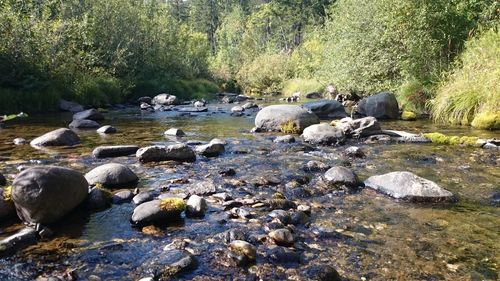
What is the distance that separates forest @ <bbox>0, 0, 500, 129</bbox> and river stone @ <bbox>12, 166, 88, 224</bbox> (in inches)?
471

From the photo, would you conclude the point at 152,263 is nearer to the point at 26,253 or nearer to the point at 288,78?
the point at 26,253

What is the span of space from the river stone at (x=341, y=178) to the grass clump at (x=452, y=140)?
493 cm

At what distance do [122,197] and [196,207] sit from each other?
1327 millimetres

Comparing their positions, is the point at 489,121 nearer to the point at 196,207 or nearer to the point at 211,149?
the point at 211,149

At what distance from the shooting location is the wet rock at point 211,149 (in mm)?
9938

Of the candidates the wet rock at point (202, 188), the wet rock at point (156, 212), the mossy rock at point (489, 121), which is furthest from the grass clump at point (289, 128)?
the wet rock at point (156, 212)

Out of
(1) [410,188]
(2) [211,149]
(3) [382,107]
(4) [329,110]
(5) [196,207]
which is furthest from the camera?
(4) [329,110]

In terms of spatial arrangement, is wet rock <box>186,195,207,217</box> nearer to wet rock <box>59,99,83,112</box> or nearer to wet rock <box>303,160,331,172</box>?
wet rock <box>303,160,331,172</box>

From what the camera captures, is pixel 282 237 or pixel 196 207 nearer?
pixel 282 237

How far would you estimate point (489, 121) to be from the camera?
12.9 metres

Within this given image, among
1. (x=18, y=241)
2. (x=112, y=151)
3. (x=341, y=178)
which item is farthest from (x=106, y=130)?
(x=18, y=241)

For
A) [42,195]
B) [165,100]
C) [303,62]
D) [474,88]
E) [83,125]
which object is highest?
[303,62]

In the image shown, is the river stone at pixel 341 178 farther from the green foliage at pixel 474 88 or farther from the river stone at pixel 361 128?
the green foliage at pixel 474 88

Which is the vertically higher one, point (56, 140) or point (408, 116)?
point (56, 140)
